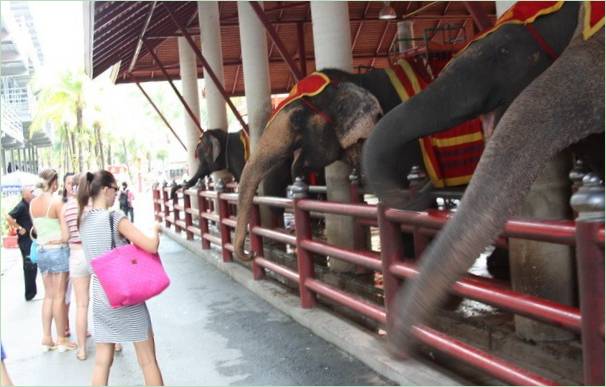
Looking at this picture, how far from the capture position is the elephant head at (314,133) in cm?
660

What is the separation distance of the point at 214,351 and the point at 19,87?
42.4m

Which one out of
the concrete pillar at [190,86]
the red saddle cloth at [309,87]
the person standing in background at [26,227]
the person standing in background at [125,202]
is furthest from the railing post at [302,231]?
the person standing in background at [125,202]

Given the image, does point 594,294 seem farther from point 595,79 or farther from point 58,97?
point 58,97

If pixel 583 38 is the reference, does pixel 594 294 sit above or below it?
below

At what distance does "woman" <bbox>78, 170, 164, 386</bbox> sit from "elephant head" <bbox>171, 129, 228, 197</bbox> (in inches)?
301

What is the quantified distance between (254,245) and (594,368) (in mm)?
5272

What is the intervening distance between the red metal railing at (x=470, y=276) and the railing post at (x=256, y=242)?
2 centimetres

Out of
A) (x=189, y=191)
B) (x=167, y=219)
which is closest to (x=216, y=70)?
(x=189, y=191)

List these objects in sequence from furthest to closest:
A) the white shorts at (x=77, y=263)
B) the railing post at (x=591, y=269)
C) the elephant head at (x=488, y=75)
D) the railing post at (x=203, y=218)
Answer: the railing post at (x=203, y=218) < the white shorts at (x=77, y=263) < the elephant head at (x=488, y=75) < the railing post at (x=591, y=269)

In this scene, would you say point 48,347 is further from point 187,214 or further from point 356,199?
point 187,214

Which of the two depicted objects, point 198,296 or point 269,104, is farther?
point 269,104

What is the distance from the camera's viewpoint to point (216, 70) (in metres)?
12.6

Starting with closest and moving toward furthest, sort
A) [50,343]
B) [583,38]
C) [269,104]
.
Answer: [583,38] < [50,343] < [269,104]

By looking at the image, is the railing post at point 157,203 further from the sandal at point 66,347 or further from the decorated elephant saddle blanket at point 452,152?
the decorated elephant saddle blanket at point 452,152
